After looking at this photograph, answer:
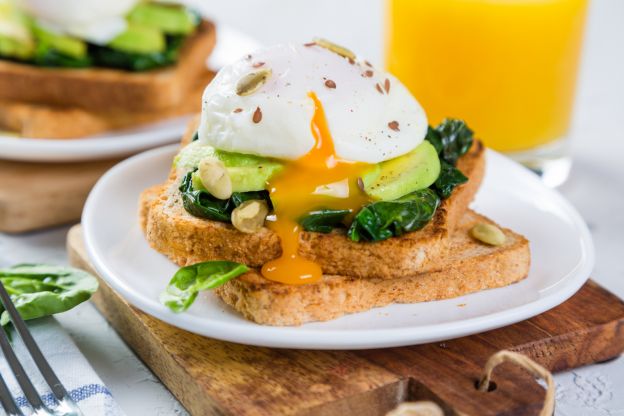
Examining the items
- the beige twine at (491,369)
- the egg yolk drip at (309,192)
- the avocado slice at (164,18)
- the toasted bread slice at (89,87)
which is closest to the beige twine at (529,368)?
the beige twine at (491,369)

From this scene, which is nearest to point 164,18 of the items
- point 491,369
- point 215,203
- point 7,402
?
point 215,203

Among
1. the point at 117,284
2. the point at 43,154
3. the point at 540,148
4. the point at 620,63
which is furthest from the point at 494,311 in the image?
the point at 620,63

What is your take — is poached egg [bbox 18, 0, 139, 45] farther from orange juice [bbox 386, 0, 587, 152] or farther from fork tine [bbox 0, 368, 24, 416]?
fork tine [bbox 0, 368, 24, 416]

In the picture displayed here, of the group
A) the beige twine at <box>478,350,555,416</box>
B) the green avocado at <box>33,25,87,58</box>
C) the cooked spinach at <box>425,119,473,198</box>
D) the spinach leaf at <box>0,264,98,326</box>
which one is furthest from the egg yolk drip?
the green avocado at <box>33,25,87,58</box>

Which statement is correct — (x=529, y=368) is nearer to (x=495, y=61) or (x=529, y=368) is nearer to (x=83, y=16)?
(x=495, y=61)

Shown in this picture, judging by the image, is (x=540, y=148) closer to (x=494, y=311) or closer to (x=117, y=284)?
(x=494, y=311)

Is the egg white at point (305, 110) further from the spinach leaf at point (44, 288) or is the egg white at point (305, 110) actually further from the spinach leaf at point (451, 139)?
the spinach leaf at point (44, 288)
